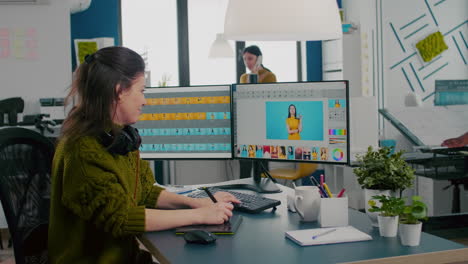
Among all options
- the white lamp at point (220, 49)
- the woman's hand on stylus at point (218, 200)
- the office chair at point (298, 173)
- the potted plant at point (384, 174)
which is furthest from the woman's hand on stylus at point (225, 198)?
the white lamp at point (220, 49)

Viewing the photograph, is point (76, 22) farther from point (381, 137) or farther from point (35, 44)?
point (381, 137)

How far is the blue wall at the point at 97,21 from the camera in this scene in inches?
231

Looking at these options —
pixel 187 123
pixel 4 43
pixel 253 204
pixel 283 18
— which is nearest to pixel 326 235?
pixel 253 204

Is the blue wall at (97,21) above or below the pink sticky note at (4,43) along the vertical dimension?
above

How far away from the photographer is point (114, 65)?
164 centimetres

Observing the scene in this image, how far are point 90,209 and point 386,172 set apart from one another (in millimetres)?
827

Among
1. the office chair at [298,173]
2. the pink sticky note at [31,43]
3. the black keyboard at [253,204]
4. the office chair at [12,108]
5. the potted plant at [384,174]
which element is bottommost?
the office chair at [298,173]

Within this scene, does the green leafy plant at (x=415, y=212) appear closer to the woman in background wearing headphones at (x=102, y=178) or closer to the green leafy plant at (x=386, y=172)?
Result: the green leafy plant at (x=386, y=172)

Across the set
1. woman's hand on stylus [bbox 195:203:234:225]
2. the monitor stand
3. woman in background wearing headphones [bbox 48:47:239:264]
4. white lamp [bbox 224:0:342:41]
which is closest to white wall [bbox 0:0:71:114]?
the monitor stand

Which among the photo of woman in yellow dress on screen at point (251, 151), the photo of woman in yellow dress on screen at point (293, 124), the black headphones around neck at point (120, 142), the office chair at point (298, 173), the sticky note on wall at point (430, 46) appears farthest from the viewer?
the sticky note on wall at point (430, 46)

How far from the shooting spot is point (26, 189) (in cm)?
169

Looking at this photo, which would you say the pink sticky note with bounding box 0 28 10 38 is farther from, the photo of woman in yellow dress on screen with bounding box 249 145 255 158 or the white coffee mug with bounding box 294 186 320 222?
the white coffee mug with bounding box 294 186 320 222

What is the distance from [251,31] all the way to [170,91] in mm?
668

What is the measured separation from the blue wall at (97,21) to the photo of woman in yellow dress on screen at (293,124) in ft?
13.3
